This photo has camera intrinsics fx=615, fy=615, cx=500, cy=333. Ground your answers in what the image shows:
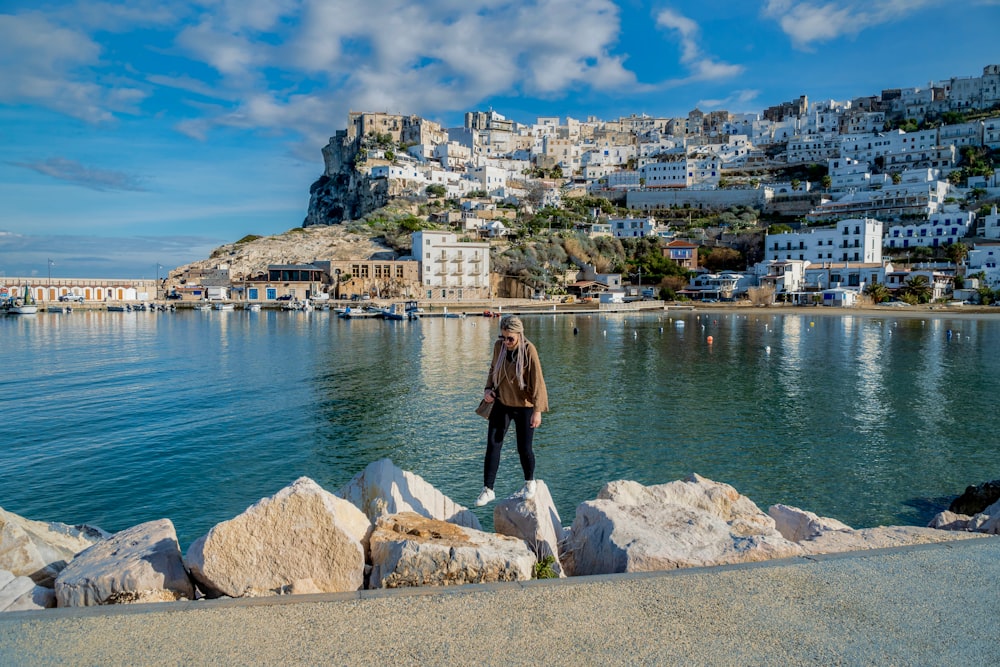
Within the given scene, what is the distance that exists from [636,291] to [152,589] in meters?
81.5

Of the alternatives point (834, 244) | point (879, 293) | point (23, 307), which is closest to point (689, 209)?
point (834, 244)

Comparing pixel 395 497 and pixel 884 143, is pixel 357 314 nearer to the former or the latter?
pixel 395 497

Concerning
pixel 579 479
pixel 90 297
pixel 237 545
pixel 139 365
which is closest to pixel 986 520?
pixel 579 479

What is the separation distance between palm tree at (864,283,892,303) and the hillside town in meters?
0.27

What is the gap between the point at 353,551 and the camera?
4.92 meters

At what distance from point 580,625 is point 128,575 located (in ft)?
10.8

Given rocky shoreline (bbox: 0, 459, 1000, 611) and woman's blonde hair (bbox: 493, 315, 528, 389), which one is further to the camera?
woman's blonde hair (bbox: 493, 315, 528, 389)

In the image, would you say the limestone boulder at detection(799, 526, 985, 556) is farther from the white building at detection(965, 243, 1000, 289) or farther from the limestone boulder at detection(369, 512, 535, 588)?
the white building at detection(965, 243, 1000, 289)

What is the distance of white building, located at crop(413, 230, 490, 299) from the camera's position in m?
81.5

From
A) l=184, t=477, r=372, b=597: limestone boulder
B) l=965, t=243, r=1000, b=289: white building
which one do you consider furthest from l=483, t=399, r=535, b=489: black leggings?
l=965, t=243, r=1000, b=289: white building

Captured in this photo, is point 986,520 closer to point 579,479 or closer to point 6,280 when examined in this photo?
point 579,479

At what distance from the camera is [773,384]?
22547 millimetres

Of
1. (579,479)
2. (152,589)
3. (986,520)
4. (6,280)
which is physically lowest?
(579,479)

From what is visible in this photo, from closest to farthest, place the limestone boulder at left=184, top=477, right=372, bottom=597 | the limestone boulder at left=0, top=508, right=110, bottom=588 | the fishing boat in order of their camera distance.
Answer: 1. the limestone boulder at left=184, top=477, right=372, bottom=597
2. the limestone boulder at left=0, top=508, right=110, bottom=588
3. the fishing boat
